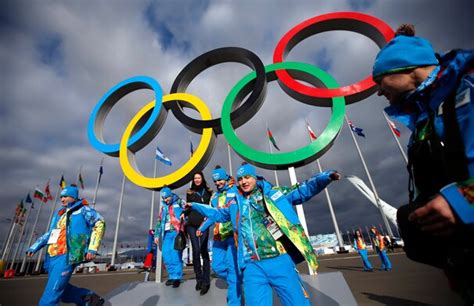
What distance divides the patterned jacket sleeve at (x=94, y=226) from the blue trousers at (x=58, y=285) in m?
0.34

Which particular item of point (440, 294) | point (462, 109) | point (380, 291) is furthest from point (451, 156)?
point (380, 291)

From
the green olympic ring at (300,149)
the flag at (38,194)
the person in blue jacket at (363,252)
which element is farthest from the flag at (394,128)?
the flag at (38,194)

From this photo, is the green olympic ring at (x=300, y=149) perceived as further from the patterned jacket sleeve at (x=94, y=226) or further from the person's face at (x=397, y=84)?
the person's face at (x=397, y=84)

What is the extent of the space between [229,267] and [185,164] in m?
3.08

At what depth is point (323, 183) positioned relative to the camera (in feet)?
7.16

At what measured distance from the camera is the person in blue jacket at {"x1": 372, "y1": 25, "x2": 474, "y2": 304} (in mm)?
712

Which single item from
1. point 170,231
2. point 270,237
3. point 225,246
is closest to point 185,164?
point 170,231

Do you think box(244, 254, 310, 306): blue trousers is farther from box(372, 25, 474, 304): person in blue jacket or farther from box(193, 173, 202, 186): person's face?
box(193, 173, 202, 186): person's face

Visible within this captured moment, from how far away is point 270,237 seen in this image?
7.39ft

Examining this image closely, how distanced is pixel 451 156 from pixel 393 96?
1.47 ft

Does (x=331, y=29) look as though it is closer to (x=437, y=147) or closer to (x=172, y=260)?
(x=437, y=147)

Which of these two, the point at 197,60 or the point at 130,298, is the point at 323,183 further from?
the point at 197,60

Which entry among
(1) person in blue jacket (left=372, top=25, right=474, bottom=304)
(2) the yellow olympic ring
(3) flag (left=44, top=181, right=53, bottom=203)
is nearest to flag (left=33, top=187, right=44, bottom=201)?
(3) flag (left=44, top=181, right=53, bottom=203)

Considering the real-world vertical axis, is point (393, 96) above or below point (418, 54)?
below
